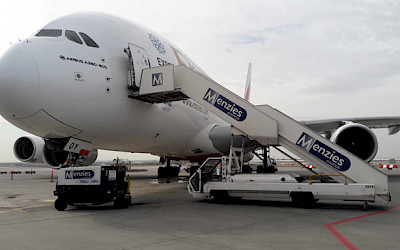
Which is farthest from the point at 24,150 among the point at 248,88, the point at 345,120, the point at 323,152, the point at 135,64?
the point at 248,88

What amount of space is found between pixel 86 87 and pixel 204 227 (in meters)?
4.04

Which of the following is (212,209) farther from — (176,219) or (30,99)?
(30,99)

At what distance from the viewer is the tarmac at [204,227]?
4473 mm

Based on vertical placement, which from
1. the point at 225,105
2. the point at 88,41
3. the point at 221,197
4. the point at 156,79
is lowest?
the point at 221,197

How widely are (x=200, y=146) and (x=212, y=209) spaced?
19.6 ft

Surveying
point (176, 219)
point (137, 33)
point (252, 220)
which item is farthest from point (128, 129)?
point (252, 220)

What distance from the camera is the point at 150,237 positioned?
16.0 ft

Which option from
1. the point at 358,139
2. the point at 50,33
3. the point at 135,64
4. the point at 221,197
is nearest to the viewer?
the point at 50,33

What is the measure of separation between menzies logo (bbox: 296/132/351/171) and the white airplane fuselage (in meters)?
4.08

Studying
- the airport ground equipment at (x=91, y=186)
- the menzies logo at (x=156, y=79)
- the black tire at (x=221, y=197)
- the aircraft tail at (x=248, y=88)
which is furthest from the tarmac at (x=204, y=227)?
the aircraft tail at (x=248, y=88)

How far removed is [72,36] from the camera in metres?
8.02

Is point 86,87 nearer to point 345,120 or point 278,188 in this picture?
point 278,188

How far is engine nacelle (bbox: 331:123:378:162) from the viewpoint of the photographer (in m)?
11.9

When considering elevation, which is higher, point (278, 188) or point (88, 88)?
point (88, 88)
